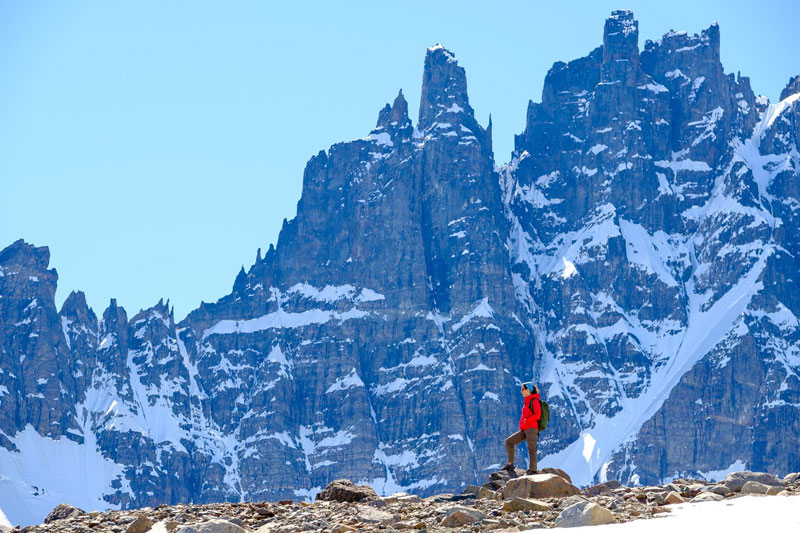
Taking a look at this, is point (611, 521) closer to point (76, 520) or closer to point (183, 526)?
point (183, 526)

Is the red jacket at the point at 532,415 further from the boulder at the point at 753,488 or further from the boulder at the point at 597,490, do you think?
the boulder at the point at 753,488

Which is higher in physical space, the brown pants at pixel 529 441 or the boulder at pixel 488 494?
the brown pants at pixel 529 441

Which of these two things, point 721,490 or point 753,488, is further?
point 721,490

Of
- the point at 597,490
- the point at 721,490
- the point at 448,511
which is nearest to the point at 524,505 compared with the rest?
the point at 448,511

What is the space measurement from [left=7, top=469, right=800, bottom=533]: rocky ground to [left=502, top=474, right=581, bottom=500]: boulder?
2cm

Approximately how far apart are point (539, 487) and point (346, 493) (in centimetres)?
613

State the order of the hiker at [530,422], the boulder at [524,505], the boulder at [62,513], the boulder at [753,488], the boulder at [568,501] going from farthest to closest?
the hiker at [530,422] → the boulder at [62,513] → the boulder at [753,488] → the boulder at [524,505] → the boulder at [568,501]

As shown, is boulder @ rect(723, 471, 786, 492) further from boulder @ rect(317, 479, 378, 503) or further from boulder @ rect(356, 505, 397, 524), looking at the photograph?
boulder @ rect(317, 479, 378, 503)

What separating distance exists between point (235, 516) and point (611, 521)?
925 centimetres

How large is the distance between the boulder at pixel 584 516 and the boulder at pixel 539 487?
603cm

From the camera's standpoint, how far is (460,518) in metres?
31.8

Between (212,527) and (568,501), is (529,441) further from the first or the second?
(212,527)

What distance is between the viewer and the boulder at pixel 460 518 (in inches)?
1244

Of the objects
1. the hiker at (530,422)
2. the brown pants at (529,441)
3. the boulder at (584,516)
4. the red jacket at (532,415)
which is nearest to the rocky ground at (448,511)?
the boulder at (584,516)
